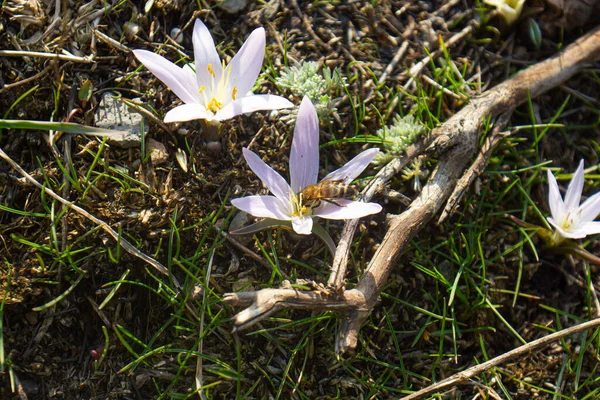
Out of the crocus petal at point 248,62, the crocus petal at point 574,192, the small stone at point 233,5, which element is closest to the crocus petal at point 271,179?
the crocus petal at point 248,62

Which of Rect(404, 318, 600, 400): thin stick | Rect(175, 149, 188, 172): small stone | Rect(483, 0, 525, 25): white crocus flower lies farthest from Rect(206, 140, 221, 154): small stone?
Rect(483, 0, 525, 25): white crocus flower

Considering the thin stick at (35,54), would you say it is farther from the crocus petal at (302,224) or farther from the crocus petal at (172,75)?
the crocus petal at (302,224)

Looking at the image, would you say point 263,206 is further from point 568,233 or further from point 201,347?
point 568,233

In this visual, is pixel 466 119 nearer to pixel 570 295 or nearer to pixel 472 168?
pixel 472 168

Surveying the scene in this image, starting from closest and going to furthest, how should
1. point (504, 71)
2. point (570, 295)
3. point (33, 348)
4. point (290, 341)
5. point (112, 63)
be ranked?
point (33, 348), point (290, 341), point (112, 63), point (570, 295), point (504, 71)

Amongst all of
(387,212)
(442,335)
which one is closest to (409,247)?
(387,212)

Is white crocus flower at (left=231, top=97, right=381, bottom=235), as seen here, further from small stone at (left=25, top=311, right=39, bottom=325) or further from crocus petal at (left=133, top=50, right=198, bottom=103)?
small stone at (left=25, top=311, right=39, bottom=325)

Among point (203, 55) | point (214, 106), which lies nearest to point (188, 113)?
point (214, 106)
